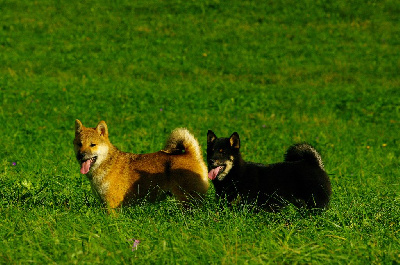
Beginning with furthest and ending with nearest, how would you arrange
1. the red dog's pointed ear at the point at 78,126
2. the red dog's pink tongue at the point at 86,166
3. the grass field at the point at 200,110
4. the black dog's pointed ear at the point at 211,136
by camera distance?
1. the red dog's pointed ear at the point at 78,126
2. the black dog's pointed ear at the point at 211,136
3. the red dog's pink tongue at the point at 86,166
4. the grass field at the point at 200,110

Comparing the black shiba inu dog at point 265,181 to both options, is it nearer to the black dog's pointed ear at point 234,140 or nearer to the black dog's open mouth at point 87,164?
the black dog's pointed ear at point 234,140

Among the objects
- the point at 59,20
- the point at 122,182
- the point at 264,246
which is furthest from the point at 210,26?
the point at 264,246

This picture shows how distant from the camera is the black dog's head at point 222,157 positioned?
6.11m

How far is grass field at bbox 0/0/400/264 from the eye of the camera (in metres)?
4.52

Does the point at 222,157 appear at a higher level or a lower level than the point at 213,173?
higher

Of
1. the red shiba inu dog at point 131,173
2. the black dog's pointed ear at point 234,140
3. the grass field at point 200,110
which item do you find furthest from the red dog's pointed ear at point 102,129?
the black dog's pointed ear at point 234,140

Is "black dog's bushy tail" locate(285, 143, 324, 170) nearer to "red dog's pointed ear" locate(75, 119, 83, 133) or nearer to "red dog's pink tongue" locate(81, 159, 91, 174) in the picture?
"red dog's pink tongue" locate(81, 159, 91, 174)

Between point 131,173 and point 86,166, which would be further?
point 131,173

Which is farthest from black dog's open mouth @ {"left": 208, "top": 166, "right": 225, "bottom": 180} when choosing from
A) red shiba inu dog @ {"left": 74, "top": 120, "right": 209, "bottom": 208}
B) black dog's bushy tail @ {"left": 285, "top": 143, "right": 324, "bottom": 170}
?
black dog's bushy tail @ {"left": 285, "top": 143, "right": 324, "bottom": 170}

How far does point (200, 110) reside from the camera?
15.1 m

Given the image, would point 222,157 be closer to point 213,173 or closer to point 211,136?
point 213,173

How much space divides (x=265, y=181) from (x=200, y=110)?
356 inches

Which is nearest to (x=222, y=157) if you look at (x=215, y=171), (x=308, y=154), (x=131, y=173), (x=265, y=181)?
(x=215, y=171)

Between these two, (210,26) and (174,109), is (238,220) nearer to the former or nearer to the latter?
(174,109)
